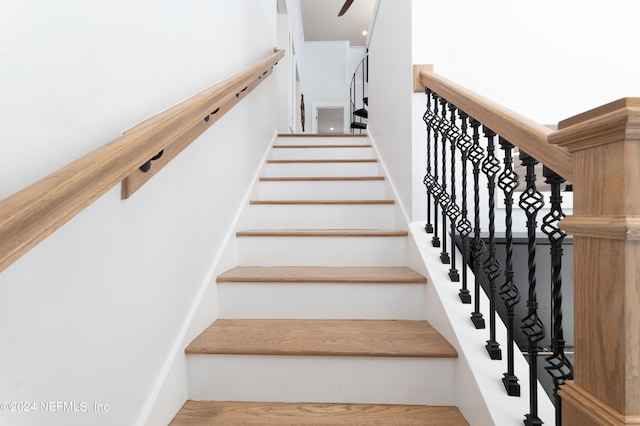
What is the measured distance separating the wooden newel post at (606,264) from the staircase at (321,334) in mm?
643

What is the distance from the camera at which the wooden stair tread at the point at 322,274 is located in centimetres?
160

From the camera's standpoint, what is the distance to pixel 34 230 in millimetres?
556

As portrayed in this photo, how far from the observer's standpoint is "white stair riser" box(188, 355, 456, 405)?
1271mm

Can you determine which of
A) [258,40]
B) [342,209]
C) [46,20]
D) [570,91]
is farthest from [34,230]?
[570,91]

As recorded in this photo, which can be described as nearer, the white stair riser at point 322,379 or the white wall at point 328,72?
the white stair riser at point 322,379

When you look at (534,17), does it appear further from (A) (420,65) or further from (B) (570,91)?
(A) (420,65)

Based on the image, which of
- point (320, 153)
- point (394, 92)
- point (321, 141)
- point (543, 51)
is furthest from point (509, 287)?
point (321, 141)

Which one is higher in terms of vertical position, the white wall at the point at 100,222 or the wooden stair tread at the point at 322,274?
the white wall at the point at 100,222

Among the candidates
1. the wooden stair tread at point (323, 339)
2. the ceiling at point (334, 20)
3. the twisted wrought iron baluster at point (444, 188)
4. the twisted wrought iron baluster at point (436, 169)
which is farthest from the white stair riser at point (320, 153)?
the ceiling at point (334, 20)

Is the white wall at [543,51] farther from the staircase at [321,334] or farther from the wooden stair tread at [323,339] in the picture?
the wooden stair tread at [323,339]

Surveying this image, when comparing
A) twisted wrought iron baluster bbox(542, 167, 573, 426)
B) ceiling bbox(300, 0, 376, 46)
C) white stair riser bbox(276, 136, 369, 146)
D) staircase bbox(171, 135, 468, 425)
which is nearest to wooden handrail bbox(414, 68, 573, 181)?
twisted wrought iron baluster bbox(542, 167, 573, 426)

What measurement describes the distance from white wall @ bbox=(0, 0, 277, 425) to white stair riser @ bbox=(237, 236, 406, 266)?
1.42 feet

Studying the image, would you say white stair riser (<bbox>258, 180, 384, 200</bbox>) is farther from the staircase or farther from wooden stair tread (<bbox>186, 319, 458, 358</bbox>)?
wooden stair tread (<bbox>186, 319, 458, 358</bbox>)

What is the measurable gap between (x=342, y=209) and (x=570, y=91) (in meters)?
1.66
